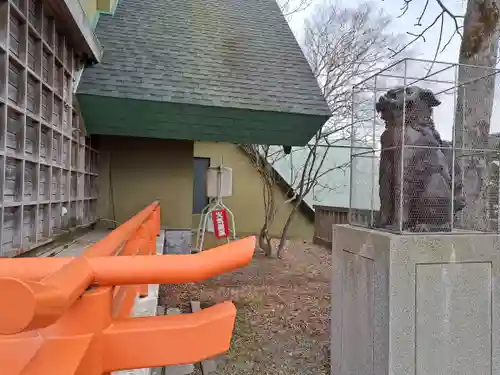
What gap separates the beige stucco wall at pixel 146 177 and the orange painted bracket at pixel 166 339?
21.6 ft

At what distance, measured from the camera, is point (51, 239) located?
4.25 metres

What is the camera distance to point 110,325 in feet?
3.16

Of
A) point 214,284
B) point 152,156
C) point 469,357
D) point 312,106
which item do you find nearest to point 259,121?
point 312,106

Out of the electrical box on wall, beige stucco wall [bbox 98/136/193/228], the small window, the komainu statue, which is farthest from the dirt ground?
the small window

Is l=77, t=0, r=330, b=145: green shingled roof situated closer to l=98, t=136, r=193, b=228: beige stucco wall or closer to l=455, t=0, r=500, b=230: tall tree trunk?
l=98, t=136, r=193, b=228: beige stucco wall

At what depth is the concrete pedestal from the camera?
107 inches

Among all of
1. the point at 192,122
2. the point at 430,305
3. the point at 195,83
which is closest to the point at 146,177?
the point at 192,122

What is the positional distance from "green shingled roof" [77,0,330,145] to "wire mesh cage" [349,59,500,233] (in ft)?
8.77

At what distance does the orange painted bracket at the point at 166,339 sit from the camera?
945 mm

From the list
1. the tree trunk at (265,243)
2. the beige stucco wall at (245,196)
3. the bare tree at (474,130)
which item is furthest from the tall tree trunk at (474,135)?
the beige stucco wall at (245,196)

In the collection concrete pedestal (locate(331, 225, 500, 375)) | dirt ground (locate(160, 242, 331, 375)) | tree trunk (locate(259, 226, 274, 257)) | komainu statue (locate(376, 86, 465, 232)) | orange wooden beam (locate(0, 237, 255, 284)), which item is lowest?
dirt ground (locate(160, 242, 331, 375))

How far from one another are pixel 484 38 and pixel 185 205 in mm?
5458

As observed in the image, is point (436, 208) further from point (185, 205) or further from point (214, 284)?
point (185, 205)

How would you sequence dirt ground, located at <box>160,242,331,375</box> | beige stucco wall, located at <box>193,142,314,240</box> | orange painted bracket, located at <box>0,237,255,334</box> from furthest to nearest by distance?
beige stucco wall, located at <box>193,142,314,240</box> < dirt ground, located at <box>160,242,331,375</box> < orange painted bracket, located at <box>0,237,255,334</box>
